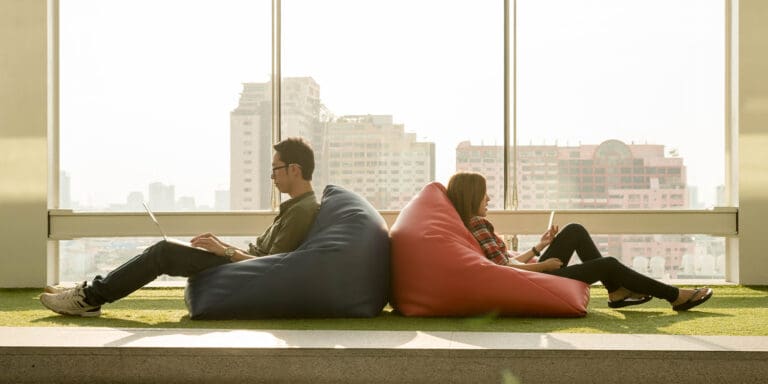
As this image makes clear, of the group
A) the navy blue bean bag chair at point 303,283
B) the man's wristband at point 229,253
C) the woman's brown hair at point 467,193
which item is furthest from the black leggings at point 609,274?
the man's wristband at point 229,253

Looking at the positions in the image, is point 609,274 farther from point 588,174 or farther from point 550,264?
point 588,174

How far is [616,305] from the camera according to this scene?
14.0 ft

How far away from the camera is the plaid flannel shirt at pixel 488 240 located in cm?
402

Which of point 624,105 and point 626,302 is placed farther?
point 624,105

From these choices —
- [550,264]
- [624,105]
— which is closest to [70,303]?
[550,264]

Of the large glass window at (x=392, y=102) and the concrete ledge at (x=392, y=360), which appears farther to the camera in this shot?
the large glass window at (x=392, y=102)

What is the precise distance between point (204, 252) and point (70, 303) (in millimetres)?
609

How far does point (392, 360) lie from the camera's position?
2.77m

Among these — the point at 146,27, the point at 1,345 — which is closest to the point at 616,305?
the point at 1,345

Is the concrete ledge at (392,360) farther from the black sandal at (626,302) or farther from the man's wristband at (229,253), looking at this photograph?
the black sandal at (626,302)

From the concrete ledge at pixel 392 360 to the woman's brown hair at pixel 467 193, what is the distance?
1163 mm

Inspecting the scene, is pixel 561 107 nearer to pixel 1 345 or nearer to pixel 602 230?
pixel 602 230

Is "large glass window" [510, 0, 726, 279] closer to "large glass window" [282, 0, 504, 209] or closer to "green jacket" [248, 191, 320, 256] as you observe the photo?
"large glass window" [282, 0, 504, 209]

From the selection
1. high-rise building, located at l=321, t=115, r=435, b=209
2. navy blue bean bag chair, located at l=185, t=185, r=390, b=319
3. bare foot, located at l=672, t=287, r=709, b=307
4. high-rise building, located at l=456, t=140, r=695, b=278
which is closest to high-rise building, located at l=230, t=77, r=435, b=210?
high-rise building, located at l=321, t=115, r=435, b=209
